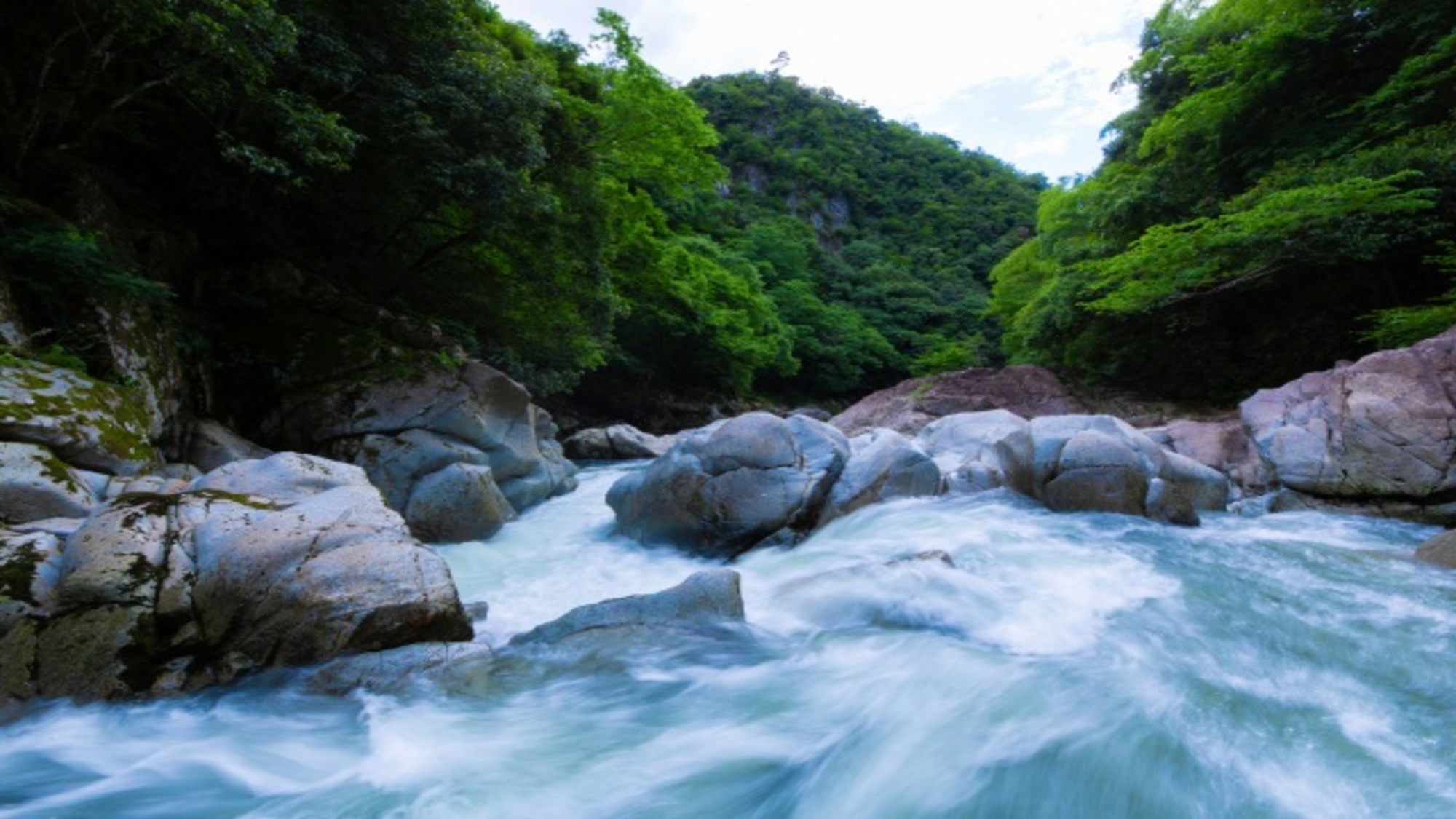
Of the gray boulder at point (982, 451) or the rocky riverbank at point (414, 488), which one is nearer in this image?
the rocky riverbank at point (414, 488)

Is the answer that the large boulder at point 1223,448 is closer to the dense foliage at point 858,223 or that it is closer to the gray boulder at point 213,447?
the gray boulder at point 213,447

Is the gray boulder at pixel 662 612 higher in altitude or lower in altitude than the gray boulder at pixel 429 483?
lower

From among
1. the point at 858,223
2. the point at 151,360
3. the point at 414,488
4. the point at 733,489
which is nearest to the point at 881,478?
the point at 733,489

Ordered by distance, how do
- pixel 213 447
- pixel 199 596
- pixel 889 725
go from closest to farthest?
1. pixel 889 725
2. pixel 199 596
3. pixel 213 447

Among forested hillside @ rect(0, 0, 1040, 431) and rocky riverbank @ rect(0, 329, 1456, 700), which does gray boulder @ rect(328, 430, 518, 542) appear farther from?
forested hillside @ rect(0, 0, 1040, 431)

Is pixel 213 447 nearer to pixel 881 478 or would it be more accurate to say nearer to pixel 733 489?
pixel 733 489

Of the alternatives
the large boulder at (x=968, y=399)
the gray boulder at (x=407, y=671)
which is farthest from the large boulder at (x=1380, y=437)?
the gray boulder at (x=407, y=671)

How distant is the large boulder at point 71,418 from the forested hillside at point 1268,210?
48.0 ft

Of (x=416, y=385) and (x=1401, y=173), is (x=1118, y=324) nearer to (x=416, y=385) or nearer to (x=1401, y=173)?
(x=1401, y=173)

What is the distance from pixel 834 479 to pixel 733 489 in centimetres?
133

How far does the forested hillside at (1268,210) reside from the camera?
34.9 feet

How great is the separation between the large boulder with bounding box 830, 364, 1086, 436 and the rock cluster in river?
710cm

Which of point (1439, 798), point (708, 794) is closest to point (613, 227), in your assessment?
point (708, 794)

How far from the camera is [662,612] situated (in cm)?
437
